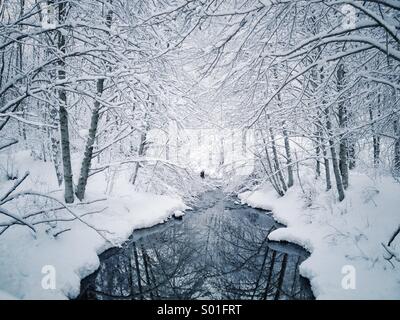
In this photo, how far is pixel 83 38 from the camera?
17.6 ft

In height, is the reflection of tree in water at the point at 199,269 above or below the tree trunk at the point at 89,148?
below

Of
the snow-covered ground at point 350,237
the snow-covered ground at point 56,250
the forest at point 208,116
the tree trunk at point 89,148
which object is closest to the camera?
the forest at point 208,116

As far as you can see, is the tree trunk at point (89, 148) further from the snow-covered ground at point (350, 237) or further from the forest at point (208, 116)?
the snow-covered ground at point (350, 237)

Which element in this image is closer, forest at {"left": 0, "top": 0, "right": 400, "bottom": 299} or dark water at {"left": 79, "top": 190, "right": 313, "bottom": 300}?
forest at {"left": 0, "top": 0, "right": 400, "bottom": 299}

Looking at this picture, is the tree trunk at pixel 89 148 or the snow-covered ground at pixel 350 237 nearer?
the snow-covered ground at pixel 350 237

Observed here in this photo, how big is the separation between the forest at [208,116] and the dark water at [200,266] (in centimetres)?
7

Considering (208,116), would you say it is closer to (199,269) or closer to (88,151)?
(88,151)

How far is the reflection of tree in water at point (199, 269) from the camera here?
23.2 feet

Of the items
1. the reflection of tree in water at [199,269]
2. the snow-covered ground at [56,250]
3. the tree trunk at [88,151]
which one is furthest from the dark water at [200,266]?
the tree trunk at [88,151]

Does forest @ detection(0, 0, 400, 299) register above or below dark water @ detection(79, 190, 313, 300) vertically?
above

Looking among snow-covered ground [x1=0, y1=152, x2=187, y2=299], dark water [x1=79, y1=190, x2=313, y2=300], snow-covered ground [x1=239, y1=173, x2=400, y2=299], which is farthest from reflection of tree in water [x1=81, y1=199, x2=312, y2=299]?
snow-covered ground [x1=239, y1=173, x2=400, y2=299]

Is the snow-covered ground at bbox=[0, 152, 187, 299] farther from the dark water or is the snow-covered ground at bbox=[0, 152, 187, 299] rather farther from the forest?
the dark water

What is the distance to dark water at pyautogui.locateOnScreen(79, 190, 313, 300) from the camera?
279 inches

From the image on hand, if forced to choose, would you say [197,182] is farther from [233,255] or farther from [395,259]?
[395,259]
